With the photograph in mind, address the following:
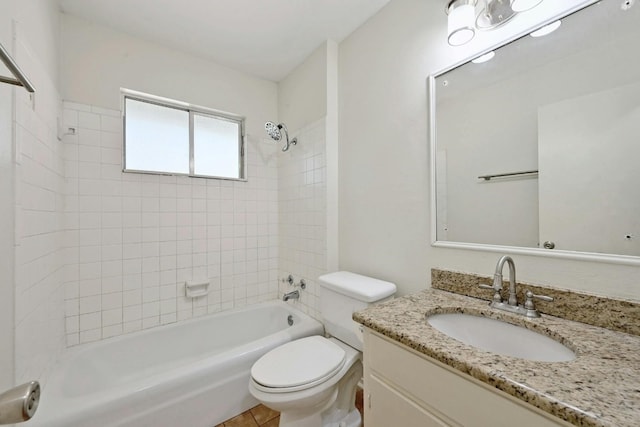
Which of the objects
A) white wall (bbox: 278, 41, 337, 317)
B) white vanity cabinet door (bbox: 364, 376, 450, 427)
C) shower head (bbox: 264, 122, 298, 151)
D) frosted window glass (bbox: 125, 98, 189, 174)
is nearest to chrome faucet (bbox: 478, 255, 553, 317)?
white vanity cabinet door (bbox: 364, 376, 450, 427)

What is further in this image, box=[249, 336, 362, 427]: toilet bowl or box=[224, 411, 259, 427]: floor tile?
box=[224, 411, 259, 427]: floor tile

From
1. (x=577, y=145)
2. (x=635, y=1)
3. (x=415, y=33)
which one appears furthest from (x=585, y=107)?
(x=415, y=33)

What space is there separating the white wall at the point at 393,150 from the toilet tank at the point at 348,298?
0.13 meters

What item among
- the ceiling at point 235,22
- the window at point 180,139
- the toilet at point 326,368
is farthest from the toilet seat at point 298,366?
the ceiling at point 235,22

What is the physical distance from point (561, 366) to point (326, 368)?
94 cm

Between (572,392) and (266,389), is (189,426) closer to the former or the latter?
(266,389)

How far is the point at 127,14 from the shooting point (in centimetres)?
163

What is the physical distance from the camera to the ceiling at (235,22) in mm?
1559

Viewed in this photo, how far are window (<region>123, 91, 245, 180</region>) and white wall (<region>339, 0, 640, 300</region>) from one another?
3.62 ft

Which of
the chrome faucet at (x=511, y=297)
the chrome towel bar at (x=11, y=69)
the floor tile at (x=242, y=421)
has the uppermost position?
the chrome towel bar at (x=11, y=69)

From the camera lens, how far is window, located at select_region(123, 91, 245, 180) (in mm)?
1945

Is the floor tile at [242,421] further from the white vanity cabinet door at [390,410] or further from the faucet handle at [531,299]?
the faucet handle at [531,299]

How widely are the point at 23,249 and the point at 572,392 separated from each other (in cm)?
186

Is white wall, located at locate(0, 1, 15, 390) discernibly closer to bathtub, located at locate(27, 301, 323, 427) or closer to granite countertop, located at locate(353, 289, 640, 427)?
bathtub, located at locate(27, 301, 323, 427)
